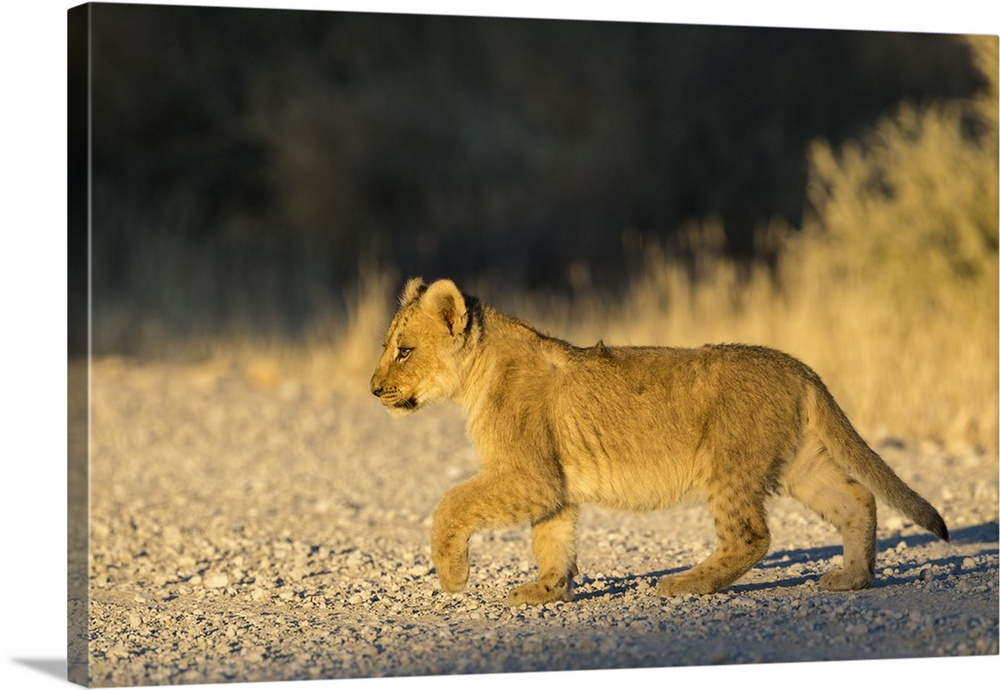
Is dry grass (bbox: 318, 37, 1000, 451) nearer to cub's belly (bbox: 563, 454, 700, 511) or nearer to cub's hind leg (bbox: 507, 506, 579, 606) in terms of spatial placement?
cub's belly (bbox: 563, 454, 700, 511)

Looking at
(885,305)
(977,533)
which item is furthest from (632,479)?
(885,305)

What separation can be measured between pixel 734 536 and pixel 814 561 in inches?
70.6

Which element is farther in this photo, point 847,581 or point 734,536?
point 847,581

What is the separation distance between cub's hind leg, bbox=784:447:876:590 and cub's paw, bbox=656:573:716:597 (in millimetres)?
691

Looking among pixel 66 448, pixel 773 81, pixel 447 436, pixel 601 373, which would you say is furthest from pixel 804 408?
pixel 773 81

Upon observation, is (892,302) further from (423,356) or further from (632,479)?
(423,356)

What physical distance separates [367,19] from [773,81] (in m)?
7.13

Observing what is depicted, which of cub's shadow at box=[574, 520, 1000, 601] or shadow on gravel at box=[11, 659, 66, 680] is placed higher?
cub's shadow at box=[574, 520, 1000, 601]

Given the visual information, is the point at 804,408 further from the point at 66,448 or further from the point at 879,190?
the point at 879,190

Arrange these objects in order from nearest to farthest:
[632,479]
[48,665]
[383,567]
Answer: [48,665] < [632,479] < [383,567]

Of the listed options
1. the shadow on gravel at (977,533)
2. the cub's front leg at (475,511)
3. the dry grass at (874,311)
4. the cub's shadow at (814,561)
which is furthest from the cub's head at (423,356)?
the dry grass at (874,311)

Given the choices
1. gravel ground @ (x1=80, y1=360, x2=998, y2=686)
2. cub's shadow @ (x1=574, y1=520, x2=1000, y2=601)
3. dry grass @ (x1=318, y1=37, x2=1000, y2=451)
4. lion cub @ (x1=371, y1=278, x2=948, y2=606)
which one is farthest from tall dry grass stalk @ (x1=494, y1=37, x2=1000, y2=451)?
lion cub @ (x1=371, y1=278, x2=948, y2=606)

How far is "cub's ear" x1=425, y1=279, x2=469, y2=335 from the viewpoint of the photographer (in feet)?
26.7

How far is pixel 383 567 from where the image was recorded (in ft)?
31.7
